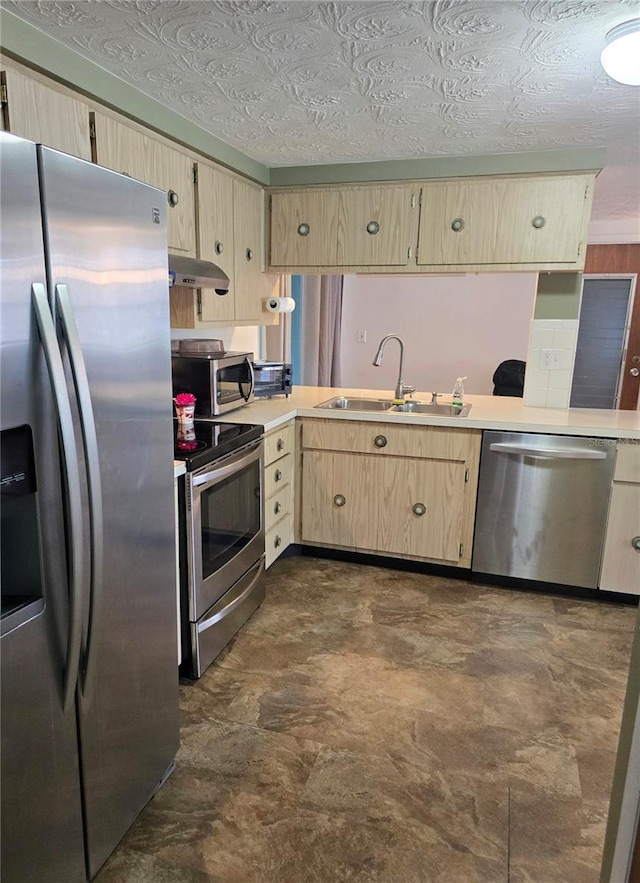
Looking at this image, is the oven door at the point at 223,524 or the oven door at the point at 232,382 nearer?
the oven door at the point at 223,524

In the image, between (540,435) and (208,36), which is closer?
(208,36)

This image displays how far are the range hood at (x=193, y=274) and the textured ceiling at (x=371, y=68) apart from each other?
0.61 metres

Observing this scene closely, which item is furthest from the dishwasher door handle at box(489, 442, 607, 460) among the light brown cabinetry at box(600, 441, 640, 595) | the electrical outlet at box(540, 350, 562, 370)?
the electrical outlet at box(540, 350, 562, 370)

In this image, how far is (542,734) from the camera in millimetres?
1917

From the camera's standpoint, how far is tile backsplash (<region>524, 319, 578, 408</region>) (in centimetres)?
307

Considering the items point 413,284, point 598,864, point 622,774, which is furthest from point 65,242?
point 413,284

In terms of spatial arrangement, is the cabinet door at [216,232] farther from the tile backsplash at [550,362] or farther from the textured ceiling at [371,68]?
the tile backsplash at [550,362]

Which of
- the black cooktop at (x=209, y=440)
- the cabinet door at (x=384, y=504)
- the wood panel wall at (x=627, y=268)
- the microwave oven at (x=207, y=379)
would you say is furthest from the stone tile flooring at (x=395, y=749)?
the wood panel wall at (x=627, y=268)

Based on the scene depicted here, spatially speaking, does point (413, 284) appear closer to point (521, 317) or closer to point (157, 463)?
point (521, 317)

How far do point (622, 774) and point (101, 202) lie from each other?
152cm

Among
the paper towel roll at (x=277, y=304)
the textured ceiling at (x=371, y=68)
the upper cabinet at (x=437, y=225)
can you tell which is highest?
the textured ceiling at (x=371, y=68)

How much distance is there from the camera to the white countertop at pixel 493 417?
8.75 feet

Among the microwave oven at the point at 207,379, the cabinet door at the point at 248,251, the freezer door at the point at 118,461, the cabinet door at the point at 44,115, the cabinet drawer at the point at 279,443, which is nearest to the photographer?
the freezer door at the point at 118,461

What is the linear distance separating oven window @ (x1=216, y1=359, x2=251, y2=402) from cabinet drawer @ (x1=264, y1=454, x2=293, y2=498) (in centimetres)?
39
